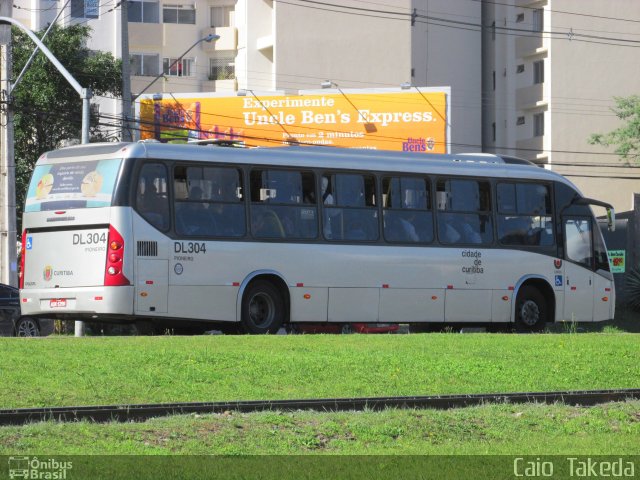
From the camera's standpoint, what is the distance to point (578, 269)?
95.3ft

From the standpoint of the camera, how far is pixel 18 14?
71750 millimetres

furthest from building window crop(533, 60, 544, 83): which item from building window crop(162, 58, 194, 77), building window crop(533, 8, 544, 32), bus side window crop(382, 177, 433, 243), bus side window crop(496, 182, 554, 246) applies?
bus side window crop(382, 177, 433, 243)

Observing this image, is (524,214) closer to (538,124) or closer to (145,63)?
(538,124)

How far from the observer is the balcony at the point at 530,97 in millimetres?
70062

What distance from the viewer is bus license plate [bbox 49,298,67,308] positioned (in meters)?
23.0

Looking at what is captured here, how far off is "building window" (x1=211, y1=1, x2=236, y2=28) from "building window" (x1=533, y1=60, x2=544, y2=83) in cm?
1728

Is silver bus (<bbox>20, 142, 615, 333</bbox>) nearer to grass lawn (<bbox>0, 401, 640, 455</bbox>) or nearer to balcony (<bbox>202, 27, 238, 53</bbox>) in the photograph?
grass lawn (<bbox>0, 401, 640, 455</bbox>)

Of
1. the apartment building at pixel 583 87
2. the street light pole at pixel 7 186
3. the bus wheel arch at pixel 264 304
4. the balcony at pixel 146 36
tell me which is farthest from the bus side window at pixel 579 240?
the balcony at pixel 146 36

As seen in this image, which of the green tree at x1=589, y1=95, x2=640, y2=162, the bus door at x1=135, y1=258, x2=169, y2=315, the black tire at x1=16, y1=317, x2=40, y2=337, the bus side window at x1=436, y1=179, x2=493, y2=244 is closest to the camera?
the bus door at x1=135, y1=258, x2=169, y2=315

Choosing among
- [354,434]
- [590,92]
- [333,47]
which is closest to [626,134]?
[590,92]

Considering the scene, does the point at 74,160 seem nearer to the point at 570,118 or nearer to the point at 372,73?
the point at 372,73

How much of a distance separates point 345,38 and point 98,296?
44.3 m

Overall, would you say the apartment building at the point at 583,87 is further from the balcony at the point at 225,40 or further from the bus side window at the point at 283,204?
the bus side window at the point at 283,204

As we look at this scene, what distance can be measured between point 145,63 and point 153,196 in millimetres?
54915
